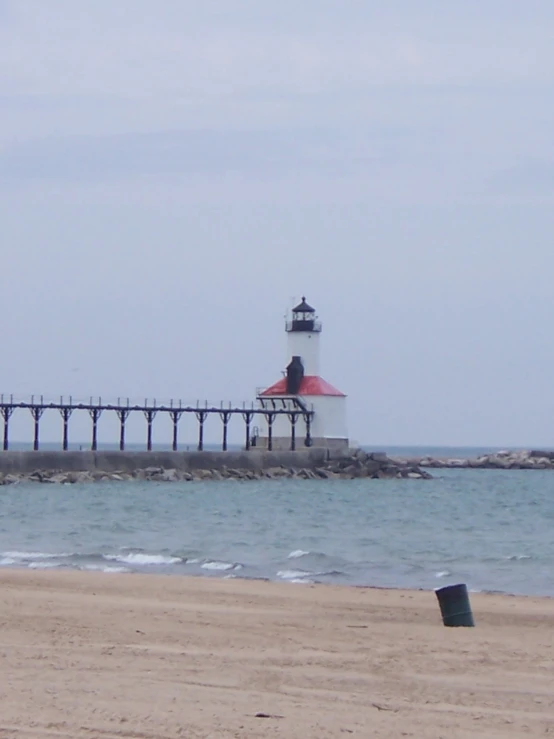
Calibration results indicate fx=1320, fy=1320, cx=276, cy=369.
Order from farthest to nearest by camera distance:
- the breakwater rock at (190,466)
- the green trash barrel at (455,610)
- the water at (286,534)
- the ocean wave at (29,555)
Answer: the breakwater rock at (190,466) → the ocean wave at (29,555) → the water at (286,534) → the green trash barrel at (455,610)

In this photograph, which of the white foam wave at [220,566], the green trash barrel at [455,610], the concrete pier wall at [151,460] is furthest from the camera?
the concrete pier wall at [151,460]

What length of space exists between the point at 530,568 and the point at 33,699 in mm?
13595

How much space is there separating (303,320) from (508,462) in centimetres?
3389

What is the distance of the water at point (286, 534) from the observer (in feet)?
62.4

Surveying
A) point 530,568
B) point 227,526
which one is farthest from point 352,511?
point 530,568

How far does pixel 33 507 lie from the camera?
3412 cm

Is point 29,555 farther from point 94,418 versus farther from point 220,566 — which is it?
point 94,418

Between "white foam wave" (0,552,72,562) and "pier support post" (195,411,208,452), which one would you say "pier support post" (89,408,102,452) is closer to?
"pier support post" (195,411,208,452)

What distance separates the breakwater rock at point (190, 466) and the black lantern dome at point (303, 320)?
560 centimetres

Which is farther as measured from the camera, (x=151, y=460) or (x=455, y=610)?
(x=151, y=460)

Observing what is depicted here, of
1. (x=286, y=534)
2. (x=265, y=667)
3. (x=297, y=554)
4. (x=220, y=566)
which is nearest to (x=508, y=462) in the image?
(x=286, y=534)

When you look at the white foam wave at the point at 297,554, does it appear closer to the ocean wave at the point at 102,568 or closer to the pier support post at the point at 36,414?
the ocean wave at the point at 102,568

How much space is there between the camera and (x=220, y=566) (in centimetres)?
1916

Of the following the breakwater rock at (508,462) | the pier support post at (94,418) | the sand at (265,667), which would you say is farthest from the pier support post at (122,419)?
the sand at (265,667)
